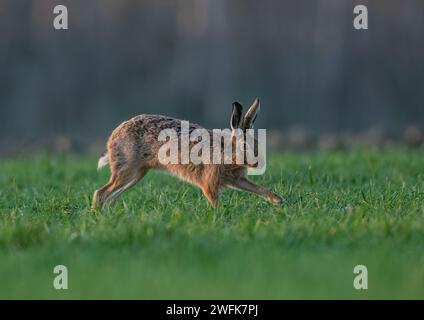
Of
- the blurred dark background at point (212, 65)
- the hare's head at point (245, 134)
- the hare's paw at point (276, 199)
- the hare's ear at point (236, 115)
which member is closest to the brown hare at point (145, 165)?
the hare's head at point (245, 134)

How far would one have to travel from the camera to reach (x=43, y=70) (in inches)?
851

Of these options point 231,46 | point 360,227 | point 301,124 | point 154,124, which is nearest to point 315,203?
point 360,227

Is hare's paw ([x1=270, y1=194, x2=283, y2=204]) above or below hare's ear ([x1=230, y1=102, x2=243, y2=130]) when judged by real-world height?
below

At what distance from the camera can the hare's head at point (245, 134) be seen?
26.2ft

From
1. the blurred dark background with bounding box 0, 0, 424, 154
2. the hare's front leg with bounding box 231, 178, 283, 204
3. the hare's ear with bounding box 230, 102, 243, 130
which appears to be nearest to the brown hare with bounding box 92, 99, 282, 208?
the hare's front leg with bounding box 231, 178, 283, 204

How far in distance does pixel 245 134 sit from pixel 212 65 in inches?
514

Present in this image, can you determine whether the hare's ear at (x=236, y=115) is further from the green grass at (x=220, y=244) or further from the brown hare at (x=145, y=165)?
the green grass at (x=220, y=244)

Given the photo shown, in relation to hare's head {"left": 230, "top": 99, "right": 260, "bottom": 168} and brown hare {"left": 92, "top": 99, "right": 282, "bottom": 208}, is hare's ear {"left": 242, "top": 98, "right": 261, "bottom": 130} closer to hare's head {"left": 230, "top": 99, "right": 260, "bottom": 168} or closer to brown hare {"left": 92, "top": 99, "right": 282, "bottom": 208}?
hare's head {"left": 230, "top": 99, "right": 260, "bottom": 168}

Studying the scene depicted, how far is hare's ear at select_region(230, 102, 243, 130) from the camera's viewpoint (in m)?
7.92

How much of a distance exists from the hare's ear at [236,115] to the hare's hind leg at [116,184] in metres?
1.27

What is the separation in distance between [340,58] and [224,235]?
15391 mm

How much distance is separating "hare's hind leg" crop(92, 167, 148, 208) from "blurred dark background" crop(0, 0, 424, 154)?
11559 mm

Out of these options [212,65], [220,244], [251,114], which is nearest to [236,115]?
[251,114]

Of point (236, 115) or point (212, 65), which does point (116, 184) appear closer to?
point (236, 115)
